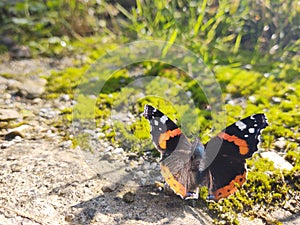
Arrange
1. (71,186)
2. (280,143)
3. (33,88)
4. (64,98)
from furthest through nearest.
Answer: (33,88) → (64,98) → (280,143) → (71,186)

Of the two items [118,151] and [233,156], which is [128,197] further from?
[233,156]

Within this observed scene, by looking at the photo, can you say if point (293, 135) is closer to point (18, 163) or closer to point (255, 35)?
point (255, 35)

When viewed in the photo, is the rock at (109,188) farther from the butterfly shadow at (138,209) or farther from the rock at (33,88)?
the rock at (33,88)

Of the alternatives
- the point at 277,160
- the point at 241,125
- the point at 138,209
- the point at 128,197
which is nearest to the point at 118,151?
the point at 128,197

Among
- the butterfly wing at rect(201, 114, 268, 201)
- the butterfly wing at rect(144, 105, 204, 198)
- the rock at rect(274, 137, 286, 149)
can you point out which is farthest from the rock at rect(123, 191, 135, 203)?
the rock at rect(274, 137, 286, 149)

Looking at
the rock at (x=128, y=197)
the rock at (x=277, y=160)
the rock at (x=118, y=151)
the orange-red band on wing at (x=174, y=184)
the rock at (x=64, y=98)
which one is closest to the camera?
the orange-red band on wing at (x=174, y=184)

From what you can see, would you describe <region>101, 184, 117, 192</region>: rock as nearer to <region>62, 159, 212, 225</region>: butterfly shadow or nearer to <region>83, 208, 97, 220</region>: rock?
<region>62, 159, 212, 225</region>: butterfly shadow

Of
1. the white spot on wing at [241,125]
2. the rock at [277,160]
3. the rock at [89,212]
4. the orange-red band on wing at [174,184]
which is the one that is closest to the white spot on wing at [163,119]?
the orange-red band on wing at [174,184]
